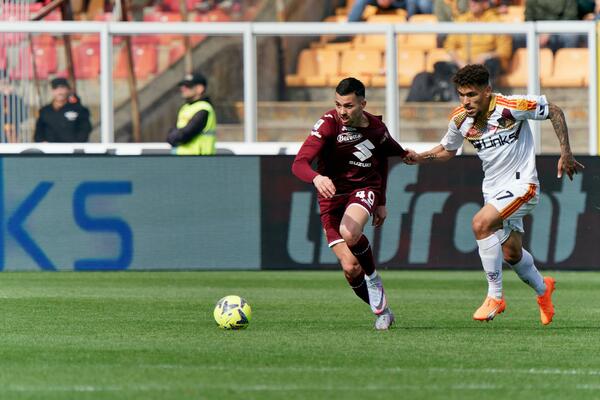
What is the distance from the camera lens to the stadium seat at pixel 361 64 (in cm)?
1923

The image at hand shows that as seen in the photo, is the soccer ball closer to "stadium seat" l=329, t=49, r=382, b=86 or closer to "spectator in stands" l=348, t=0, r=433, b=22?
"stadium seat" l=329, t=49, r=382, b=86

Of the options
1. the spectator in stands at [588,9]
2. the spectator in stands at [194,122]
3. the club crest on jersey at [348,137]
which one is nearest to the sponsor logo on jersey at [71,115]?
the spectator in stands at [194,122]

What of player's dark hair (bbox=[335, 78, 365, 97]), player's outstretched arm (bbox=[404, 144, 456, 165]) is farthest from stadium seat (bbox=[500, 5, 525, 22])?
player's dark hair (bbox=[335, 78, 365, 97])

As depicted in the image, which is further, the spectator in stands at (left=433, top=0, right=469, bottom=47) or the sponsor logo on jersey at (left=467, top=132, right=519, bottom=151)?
the spectator in stands at (left=433, top=0, right=469, bottom=47)

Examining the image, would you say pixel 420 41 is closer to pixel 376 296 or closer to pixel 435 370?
pixel 376 296

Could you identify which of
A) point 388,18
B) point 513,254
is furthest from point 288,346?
point 388,18

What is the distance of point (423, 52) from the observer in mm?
19391

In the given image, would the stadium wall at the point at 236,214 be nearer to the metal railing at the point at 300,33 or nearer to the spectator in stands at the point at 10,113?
the spectator in stands at the point at 10,113

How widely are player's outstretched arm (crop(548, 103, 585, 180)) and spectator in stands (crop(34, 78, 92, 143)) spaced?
9.68 metres

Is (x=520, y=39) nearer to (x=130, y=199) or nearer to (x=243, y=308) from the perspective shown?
(x=130, y=199)

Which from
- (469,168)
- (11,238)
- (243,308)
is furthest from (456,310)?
→ (11,238)

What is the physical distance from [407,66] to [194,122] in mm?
3124

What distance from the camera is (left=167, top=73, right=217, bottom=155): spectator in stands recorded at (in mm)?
18375

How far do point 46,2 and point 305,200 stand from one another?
6206 millimetres
